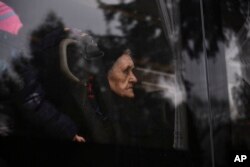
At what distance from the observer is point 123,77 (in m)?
2.94

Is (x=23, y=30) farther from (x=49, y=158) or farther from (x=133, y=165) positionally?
(x=133, y=165)

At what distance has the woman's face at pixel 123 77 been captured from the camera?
2.90m

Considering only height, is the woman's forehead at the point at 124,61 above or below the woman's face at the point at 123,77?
above

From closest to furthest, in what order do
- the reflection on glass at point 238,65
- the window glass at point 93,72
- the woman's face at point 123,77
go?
1. the window glass at point 93,72
2. the woman's face at point 123,77
3. the reflection on glass at point 238,65

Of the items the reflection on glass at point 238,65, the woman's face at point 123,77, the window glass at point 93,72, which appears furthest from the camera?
the reflection on glass at point 238,65

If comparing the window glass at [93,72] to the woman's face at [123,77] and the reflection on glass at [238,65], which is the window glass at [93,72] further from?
the reflection on glass at [238,65]

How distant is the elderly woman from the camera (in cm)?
265

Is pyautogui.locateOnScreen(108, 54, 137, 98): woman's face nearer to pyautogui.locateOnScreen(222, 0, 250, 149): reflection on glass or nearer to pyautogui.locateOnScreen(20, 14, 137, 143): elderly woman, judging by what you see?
pyautogui.locateOnScreen(20, 14, 137, 143): elderly woman

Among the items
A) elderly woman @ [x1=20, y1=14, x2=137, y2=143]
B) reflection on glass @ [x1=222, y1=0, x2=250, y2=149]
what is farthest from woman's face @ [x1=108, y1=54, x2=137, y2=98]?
reflection on glass @ [x1=222, y1=0, x2=250, y2=149]

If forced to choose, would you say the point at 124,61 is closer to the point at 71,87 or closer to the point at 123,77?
the point at 123,77

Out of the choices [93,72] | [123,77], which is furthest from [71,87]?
[123,77]

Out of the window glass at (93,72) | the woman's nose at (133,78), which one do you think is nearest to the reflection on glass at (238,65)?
the window glass at (93,72)

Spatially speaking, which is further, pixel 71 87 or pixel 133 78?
pixel 133 78

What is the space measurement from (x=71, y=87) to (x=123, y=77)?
1.22 feet
